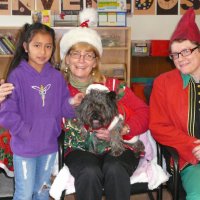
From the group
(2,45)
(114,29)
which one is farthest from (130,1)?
(2,45)

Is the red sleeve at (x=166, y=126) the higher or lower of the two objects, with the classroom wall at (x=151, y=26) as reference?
lower

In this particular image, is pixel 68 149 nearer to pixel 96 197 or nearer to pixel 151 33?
pixel 96 197

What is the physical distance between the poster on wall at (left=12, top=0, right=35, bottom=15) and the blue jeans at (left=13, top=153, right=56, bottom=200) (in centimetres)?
349

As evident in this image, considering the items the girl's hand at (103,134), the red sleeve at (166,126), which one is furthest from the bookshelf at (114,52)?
the girl's hand at (103,134)

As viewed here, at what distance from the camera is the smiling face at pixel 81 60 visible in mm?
2123

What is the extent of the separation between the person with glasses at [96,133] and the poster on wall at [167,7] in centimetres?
313

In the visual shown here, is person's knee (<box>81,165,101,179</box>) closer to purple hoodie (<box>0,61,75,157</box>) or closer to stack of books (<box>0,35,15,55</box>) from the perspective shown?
purple hoodie (<box>0,61,75,157</box>)

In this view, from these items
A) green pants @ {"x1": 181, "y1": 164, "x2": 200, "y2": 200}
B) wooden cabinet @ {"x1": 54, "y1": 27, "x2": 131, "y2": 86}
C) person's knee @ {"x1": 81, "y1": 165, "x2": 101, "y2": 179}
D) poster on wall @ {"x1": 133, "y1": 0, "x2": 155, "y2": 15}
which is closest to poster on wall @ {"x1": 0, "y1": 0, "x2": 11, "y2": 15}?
wooden cabinet @ {"x1": 54, "y1": 27, "x2": 131, "y2": 86}

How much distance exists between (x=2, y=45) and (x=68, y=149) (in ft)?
9.95

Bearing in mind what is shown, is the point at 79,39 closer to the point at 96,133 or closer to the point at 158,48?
the point at 96,133

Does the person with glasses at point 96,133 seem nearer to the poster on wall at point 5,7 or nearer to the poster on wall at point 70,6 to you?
the poster on wall at point 70,6

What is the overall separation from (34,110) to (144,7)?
3.64 m

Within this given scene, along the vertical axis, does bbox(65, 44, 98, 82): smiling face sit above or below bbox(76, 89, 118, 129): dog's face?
above

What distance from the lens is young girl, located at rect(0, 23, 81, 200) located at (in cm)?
182
